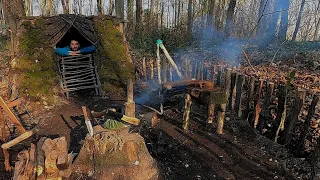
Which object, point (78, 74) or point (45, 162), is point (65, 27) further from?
point (45, 162)

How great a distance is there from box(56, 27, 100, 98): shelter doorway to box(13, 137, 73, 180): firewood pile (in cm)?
559

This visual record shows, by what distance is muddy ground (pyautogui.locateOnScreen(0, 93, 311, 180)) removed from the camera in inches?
180

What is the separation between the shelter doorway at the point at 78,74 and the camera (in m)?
9.16

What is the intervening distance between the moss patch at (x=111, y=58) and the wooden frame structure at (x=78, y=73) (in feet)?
1.19

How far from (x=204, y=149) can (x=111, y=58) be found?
6029 millimetres

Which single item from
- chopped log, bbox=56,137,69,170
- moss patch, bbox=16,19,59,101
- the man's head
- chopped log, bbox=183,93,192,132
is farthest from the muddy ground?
the man's head

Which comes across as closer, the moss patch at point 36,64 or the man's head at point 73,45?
the moss patch at point 36,64

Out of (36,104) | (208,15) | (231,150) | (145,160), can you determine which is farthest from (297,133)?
(208,15)

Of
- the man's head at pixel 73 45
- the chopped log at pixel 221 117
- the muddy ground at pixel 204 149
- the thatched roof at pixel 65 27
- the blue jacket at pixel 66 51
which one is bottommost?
the muddy ground at pixel 204 149

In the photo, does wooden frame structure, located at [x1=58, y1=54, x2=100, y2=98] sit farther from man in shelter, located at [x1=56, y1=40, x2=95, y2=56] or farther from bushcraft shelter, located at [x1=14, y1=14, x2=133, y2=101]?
man in shelter, located at [x1=56, y1=40, x2=95, y2=56]

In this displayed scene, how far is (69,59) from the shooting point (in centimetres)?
958

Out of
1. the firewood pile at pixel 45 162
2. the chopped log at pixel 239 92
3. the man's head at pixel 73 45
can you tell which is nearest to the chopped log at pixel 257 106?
the chopped log at pixel 239 92

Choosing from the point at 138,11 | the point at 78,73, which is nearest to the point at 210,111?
the point at 78,73

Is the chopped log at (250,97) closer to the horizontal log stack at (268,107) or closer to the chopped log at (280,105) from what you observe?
the horizontal log stack at (268,107)
